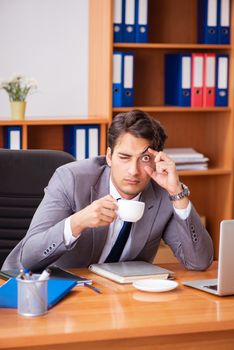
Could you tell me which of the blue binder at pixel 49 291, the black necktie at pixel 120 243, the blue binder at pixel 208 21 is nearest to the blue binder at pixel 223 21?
the blue binder at pixel 208 21

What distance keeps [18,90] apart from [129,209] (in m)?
1.86

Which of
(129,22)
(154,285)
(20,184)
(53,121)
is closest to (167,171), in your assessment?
(154,285)

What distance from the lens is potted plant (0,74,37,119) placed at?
400cm

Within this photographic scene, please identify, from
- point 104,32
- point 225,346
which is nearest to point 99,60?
point 104,32

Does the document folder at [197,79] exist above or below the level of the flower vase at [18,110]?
above

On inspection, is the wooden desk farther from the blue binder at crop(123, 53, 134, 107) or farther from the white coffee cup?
the blue binder at crop(123, 53, 134, 107)

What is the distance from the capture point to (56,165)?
9.46ft

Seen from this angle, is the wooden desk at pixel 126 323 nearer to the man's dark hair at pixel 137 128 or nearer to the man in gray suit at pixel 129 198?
the man in gray suit at pixel 129 198

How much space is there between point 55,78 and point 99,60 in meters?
0.29

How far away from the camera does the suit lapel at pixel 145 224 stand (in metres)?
2.61

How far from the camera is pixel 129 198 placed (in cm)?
264

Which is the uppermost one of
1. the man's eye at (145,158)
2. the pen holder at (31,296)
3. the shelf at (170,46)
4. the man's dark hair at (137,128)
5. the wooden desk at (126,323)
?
the shelf at (170,46)

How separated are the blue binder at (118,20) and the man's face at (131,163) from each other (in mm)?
1784

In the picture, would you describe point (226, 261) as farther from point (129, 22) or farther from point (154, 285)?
point (129, 22)
